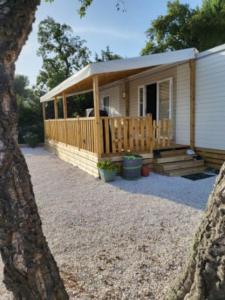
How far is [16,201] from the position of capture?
1.31 m

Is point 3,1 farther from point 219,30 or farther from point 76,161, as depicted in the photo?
point 219,30

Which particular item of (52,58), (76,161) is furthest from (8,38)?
(52,58)

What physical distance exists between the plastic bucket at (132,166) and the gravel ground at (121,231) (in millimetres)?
222

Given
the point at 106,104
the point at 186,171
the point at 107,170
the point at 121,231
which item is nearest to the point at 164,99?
the point at 186,171

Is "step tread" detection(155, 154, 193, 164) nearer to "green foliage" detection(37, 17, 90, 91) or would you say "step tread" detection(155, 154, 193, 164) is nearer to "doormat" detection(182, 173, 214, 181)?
"doormat" detection(182, 173, 214, 181)

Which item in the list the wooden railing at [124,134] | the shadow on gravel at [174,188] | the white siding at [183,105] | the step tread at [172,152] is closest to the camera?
the shadow on gravel at [174,188]

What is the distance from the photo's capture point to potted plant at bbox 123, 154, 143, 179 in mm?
5805

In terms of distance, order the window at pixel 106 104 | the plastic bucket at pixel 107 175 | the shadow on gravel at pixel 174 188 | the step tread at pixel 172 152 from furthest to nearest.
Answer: the window at pixel 106 104 < the step tread at pixel 172 152 < the plastic bucket at pixel 107 175 < the shadow on gravel at pixel 174 188

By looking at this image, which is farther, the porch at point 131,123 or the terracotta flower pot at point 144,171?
the terracotta flower pot at point 144,171

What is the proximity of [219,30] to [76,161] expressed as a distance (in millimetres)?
13778

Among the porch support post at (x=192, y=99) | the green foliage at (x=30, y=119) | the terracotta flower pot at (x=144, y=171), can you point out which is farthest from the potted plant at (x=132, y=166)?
the green foliage at (x=30, y=119)

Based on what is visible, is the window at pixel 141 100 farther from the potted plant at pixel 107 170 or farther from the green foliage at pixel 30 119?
the green foliage at pixel 30 119

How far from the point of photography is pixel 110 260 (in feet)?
8.59

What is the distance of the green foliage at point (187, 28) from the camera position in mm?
16031
